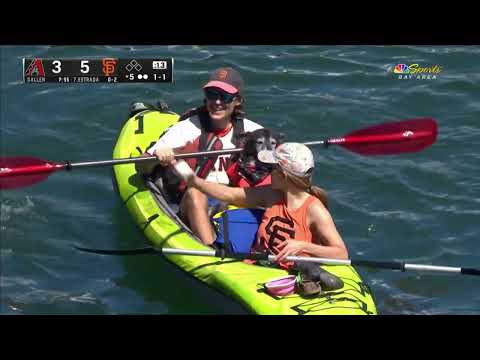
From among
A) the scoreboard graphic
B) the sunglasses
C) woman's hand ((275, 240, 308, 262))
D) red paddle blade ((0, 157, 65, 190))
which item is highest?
the scoreboard graphic

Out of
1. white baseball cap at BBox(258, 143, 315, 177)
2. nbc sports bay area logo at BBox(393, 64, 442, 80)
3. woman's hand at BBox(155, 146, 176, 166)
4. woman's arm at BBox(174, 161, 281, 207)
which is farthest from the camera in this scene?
nbc sports bay area logo at BBox(393, 64, 442, 80)

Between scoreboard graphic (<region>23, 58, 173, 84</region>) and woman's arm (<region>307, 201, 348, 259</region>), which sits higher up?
scoreboard graphic (<region>23, 58, 173, 84</region>)

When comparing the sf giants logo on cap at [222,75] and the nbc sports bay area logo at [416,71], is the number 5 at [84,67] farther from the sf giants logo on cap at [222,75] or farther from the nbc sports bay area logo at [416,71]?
the nbc sports bay area logo at [416,71]

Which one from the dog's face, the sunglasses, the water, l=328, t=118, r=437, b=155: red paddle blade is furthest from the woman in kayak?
l=328, t=118, r=437, b=155: red paddle blade

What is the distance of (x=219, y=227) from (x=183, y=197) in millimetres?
445

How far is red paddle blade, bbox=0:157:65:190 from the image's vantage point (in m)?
7.96

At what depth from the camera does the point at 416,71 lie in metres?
11.5

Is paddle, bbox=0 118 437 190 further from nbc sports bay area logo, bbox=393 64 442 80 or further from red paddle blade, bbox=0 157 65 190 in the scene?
nbc sports bay area logo, bbox=393 64 442 80

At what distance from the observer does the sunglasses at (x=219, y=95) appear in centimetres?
795

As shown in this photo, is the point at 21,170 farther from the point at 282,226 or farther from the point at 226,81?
the point at 282,226

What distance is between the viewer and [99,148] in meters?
10.1

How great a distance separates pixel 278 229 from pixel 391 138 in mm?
1799

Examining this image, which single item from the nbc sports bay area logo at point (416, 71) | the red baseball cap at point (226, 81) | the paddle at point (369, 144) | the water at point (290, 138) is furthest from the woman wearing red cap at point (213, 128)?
the nbc sports bay area logo at point (416, 71)

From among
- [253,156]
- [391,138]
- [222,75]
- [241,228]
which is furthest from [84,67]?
[241,228]
